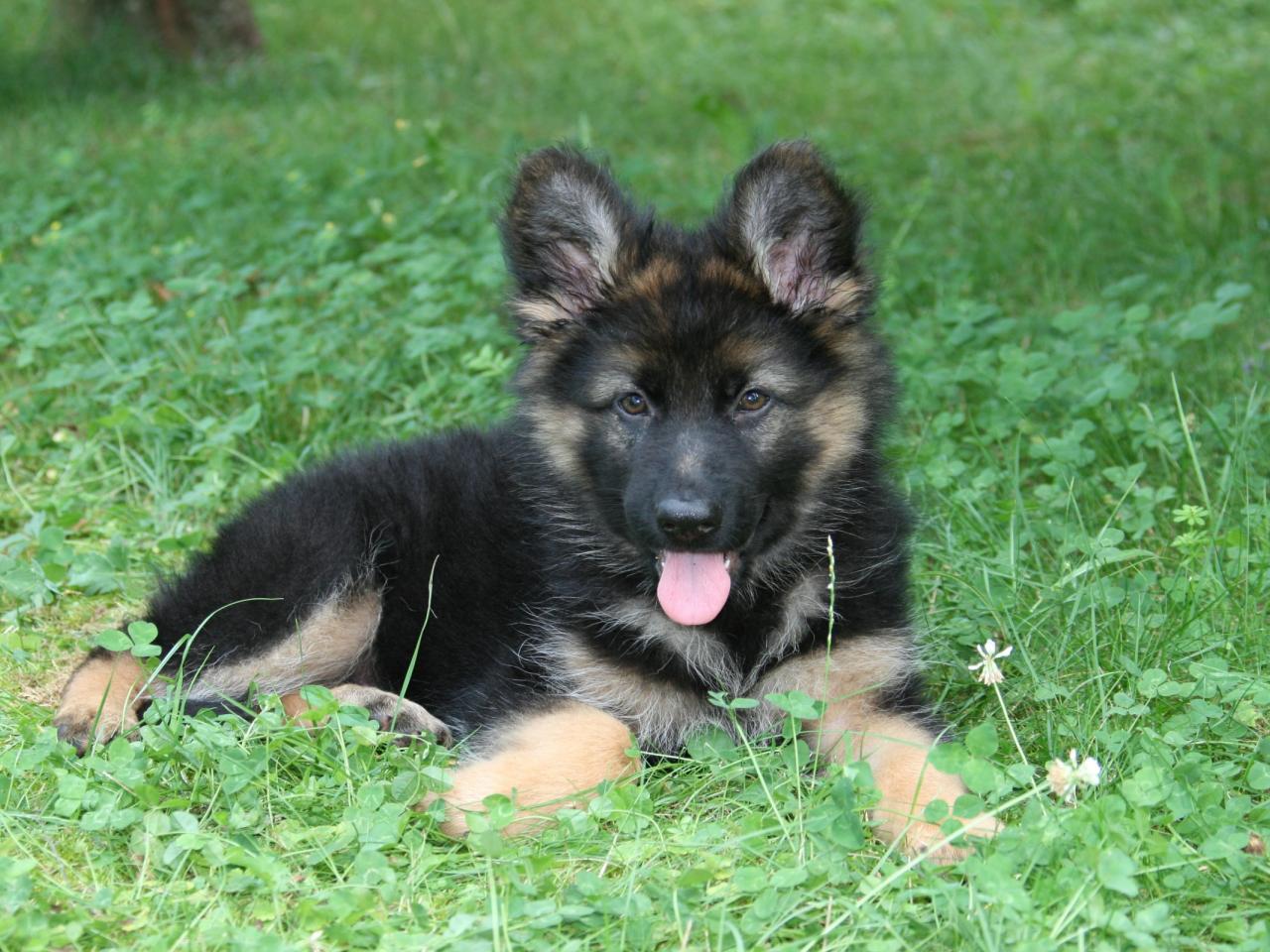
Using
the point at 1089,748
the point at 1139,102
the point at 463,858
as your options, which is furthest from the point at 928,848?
the point at 1139,102

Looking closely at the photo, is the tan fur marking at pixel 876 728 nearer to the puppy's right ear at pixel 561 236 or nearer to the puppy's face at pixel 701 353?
the puppy's face at pixel 701 353

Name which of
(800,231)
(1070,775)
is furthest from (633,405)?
(1070,775)

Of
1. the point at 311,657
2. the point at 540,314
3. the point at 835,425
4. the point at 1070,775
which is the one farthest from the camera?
the point at 311,657

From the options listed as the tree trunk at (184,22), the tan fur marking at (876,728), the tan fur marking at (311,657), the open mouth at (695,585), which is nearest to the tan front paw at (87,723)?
the tan fur marking at (311,657)

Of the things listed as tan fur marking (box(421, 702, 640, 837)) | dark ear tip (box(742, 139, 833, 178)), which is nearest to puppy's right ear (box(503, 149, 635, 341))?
dark ear tip (box(742, 139, 833, 178))

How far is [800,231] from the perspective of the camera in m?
Answer: 3.58

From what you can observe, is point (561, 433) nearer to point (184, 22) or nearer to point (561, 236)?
point (561, 236)

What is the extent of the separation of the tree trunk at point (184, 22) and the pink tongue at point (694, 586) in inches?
327

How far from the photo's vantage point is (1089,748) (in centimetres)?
336

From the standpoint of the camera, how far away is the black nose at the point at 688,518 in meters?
3.29

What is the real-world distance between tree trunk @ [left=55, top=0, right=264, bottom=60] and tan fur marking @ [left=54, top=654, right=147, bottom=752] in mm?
7695

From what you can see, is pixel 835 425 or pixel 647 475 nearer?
pixel 647 475

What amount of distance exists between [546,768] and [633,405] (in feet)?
2.93

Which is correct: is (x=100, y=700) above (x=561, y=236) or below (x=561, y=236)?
below
